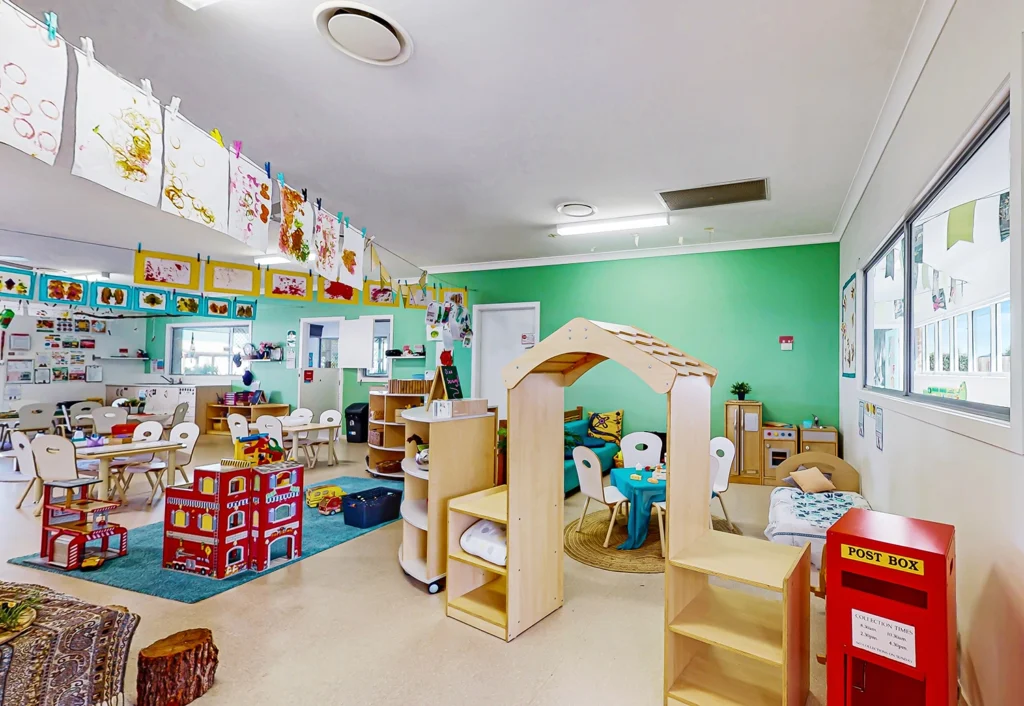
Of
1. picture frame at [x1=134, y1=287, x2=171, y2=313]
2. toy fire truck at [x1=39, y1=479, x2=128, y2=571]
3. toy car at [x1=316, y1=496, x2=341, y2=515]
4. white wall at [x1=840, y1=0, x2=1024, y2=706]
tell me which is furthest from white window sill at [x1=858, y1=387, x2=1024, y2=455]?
picture frame at [x1=134, y1=287, x2=171, y2=313]

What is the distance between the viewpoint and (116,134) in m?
1.72

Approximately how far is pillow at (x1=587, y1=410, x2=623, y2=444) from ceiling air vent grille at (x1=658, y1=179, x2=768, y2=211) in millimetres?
3020

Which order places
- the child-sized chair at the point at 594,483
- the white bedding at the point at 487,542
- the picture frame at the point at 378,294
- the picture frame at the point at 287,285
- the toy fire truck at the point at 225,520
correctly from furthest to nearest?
1. the picture frame at the point at 378,294
2. the picture frame at the point at 287,285
3. the child-sized chair at the point at 594,483
4. the toy fire truck at the point at 225,520
5. the white bedding at the point at 487,542

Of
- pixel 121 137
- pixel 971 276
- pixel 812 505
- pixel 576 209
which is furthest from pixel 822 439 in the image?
pixel 121 137

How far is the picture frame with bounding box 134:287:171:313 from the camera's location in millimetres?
6430

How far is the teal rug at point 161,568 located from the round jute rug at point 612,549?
6.12 ft

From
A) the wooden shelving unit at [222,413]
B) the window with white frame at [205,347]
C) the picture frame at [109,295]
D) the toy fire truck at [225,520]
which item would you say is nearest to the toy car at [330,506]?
the toy fire truck at [225,520]

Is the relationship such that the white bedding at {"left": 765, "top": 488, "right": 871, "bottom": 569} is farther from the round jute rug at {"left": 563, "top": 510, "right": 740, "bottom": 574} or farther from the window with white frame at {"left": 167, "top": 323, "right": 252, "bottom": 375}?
the window with white frame at {"left": 167, "top": 323, "right": 252, "bottom": 375}

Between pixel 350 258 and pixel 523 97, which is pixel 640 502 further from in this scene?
pixel 523 97

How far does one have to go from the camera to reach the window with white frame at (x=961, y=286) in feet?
5.90

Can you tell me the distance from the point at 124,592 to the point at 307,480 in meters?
3.26

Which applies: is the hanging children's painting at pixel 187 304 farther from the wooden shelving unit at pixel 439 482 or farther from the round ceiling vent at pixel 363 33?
the round ceiling vent at pixel 363 33

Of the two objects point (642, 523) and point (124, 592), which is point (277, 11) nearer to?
point (124, 592)

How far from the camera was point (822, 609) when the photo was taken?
10.5 feet
